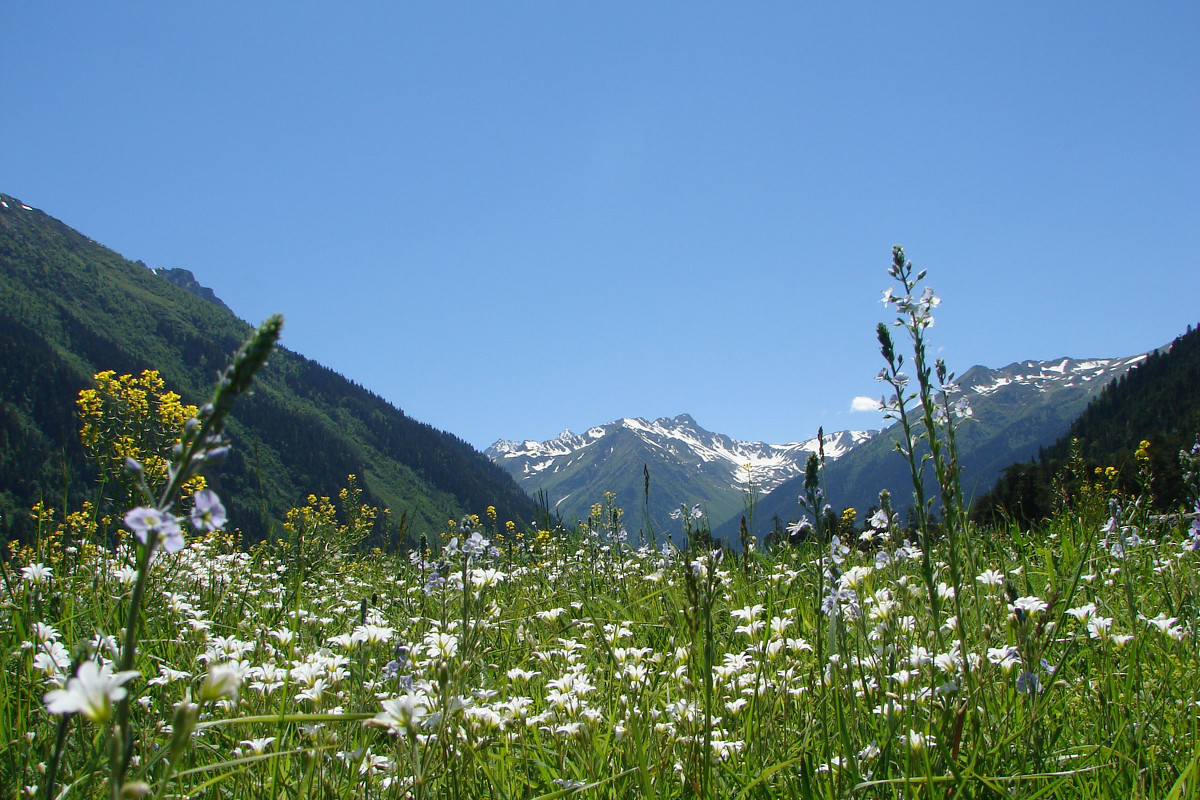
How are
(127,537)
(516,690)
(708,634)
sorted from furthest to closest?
(127,537)
(516,690)
(708,634)

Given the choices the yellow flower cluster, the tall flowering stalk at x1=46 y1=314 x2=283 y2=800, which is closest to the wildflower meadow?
the tall flowering stalk at x1=46 y1=314 x2=283 y2=800

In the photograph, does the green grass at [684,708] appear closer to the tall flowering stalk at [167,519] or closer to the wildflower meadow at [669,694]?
the wildflower meadow at [669,694]

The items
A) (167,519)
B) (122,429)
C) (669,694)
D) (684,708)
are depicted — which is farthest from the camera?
(122,429)

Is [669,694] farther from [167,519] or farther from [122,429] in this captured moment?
[122,429]

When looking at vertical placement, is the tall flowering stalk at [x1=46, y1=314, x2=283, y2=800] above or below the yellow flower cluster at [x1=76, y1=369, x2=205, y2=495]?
below

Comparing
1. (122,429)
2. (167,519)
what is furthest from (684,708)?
(122,429)

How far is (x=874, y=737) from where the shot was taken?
9.68 feet

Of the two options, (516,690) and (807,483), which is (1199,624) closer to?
(807,483)

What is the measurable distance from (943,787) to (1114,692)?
4.62 ft

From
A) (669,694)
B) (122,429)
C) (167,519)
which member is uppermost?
(122,429)

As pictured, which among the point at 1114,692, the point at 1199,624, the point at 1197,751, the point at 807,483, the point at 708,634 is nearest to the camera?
the point at 708,634

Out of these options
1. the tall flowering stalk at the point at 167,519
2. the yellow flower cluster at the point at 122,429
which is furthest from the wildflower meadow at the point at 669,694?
the yellow flower cluster at the point at 122,429

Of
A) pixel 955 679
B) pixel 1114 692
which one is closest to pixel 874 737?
pixel 955 679

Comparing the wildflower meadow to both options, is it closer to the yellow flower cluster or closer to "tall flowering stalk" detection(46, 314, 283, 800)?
"tall flowering stalk" detection(46, 314, 283, 800)
